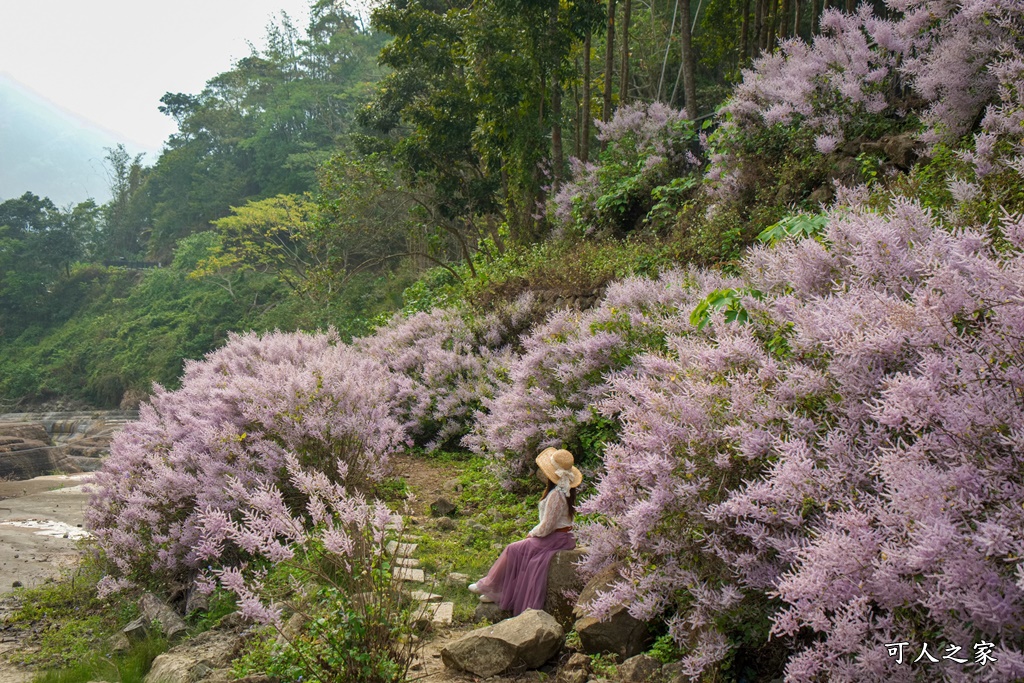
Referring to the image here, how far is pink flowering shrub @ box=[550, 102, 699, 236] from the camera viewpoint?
36.3ft

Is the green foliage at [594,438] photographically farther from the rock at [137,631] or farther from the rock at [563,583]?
the rock at [137,631]

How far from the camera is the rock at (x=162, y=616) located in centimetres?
495

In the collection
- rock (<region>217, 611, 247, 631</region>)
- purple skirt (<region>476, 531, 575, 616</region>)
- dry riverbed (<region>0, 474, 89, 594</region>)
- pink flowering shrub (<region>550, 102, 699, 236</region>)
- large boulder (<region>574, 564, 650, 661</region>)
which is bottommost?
dry riverbed (<region>0, 474, 89, 594</region>)

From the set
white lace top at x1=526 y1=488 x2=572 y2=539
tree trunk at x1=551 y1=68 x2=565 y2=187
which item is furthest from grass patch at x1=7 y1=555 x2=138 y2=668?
tree trunk at x1=551 y1=68 x2=565 y2=187

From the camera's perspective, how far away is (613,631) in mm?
3227

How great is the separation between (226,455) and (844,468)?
16.5 feet

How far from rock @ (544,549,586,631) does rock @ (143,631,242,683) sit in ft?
6.12

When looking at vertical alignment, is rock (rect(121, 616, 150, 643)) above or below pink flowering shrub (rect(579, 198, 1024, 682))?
below

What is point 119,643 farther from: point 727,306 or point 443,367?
point 443,367

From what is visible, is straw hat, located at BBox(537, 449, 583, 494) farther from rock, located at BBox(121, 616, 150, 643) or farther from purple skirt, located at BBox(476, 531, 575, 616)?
rock, located at BBox(121, 616, 150, 643)

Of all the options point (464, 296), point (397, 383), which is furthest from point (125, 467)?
point (464, 296)

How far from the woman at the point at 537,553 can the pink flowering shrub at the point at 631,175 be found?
6.54 m

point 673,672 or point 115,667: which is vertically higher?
point 673,672

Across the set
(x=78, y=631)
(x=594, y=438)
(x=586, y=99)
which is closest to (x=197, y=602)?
(x=78, y=631)
